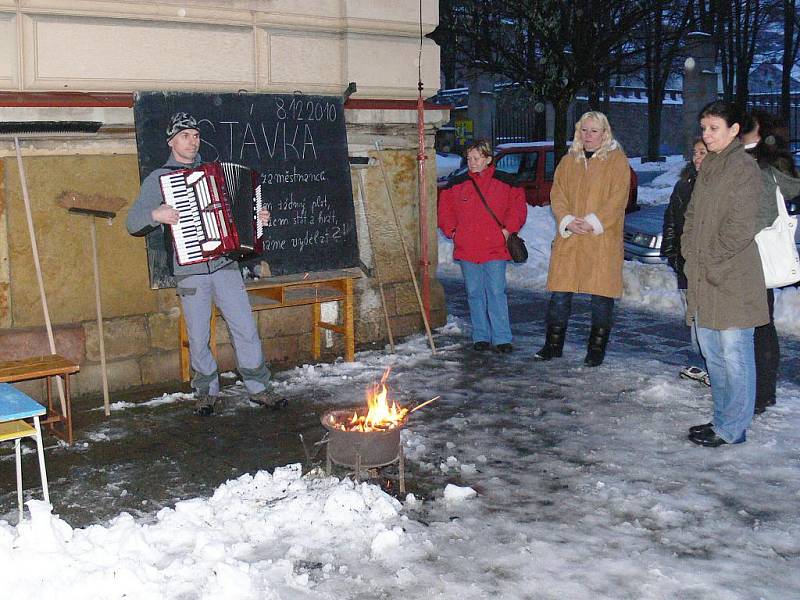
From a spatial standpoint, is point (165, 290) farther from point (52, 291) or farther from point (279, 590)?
point (279, 590)

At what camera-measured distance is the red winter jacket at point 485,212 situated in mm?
8828

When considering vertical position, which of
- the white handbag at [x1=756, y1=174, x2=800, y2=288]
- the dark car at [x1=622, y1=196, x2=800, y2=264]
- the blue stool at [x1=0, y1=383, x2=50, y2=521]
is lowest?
the blue stool at [x1=0, y1=383, x2=50, y2=521]

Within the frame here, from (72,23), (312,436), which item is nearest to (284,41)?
(72,23)

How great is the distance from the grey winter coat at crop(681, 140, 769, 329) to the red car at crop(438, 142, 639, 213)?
11856 millimetres

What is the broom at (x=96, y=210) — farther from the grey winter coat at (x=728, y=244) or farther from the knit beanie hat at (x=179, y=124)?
the grey winter coat at (x=728, y=244)

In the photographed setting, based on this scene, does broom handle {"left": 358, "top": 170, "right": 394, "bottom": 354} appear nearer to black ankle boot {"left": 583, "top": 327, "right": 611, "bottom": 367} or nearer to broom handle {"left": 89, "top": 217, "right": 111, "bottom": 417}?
black ankle boot {"left": 583, "top": 327, "right": 611, "bottom": 367}

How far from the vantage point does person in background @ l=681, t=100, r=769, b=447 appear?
19.8ft

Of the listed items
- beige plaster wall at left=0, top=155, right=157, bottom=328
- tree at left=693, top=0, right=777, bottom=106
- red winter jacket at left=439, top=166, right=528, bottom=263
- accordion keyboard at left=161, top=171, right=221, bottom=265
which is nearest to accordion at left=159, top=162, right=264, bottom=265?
accordion keyboard at left=161, top=171, right=221, bottom=265

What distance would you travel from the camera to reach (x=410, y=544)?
16.0 ft

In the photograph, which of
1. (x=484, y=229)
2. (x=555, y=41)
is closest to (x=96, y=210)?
(x=484, y=229)

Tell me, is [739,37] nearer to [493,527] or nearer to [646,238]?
[646,238]

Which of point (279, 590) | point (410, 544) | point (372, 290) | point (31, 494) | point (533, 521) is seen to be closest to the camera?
point (279, 590)

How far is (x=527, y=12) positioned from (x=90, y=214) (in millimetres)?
13198

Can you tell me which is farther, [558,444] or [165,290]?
[165,290]
